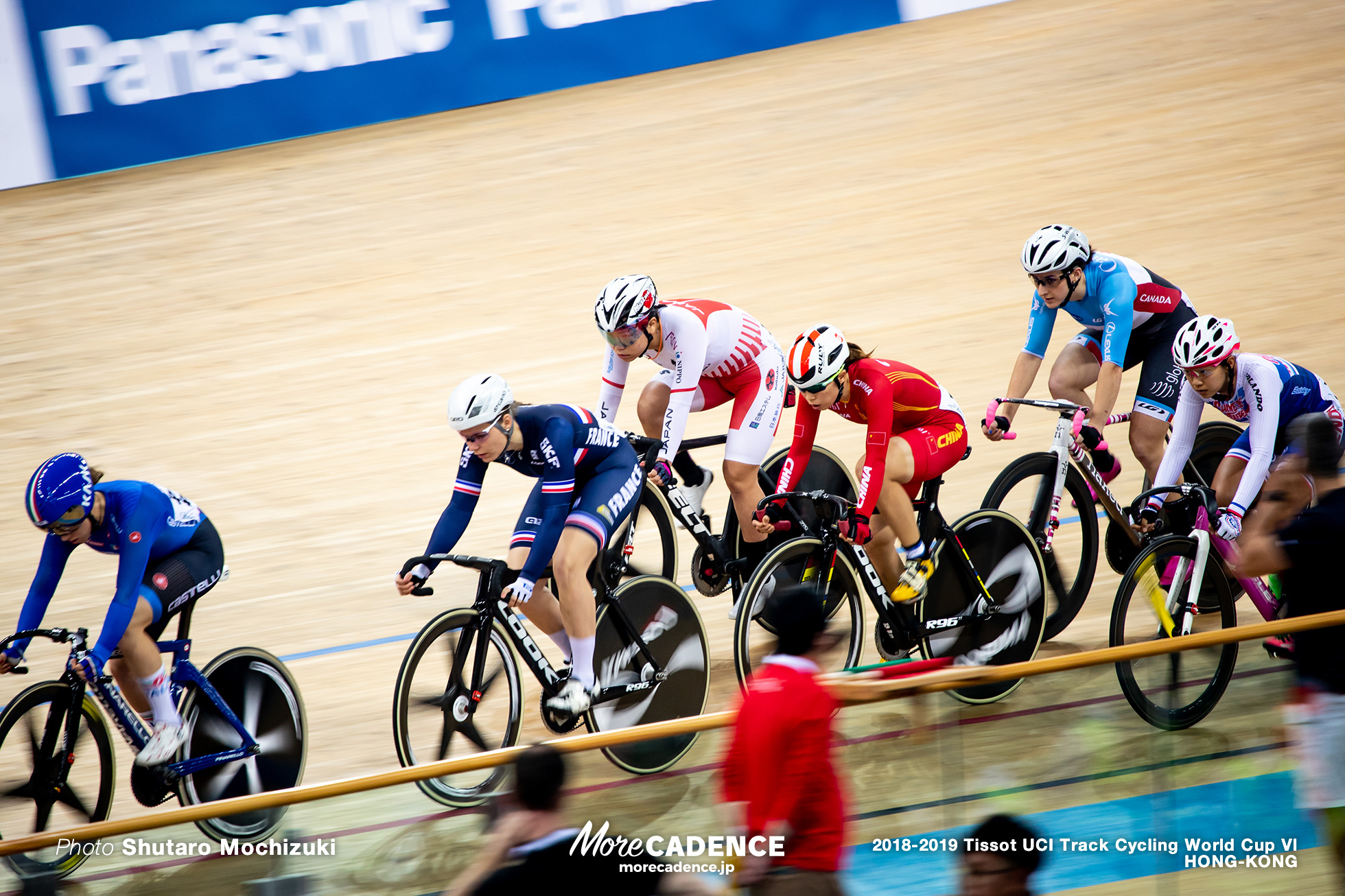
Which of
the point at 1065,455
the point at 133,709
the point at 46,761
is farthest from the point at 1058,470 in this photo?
the point at 46,761

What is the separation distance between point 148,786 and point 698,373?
96.8 inches

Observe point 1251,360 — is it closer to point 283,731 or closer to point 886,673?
point 886,673

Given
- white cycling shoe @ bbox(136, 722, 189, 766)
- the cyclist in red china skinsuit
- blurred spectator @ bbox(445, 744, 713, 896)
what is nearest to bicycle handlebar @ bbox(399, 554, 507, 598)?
white cycling shoe @ bbox(136, 722, 189, 766)

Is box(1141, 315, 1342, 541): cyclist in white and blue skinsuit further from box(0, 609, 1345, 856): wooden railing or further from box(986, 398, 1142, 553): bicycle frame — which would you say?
box(0, 609, 1345, 856): wooden railing

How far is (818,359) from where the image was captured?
4.44 metres

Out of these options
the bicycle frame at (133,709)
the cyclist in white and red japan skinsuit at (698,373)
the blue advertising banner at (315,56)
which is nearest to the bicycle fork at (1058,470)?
the cyclist in white and red japan skinsuit at (698,373)

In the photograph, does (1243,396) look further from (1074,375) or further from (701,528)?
(701,528)

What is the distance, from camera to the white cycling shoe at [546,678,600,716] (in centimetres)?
420

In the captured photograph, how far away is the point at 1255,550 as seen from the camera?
346 cm

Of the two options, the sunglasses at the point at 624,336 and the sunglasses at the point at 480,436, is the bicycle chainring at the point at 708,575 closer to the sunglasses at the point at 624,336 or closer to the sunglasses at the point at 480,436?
the sunglasses at the point at 624,336

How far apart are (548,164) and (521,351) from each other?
3.26 m

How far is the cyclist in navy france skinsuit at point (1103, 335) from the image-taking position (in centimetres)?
521

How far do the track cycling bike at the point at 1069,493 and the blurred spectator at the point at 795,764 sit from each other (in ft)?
8.23

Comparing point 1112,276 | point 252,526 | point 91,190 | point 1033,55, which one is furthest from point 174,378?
point 1033,55
